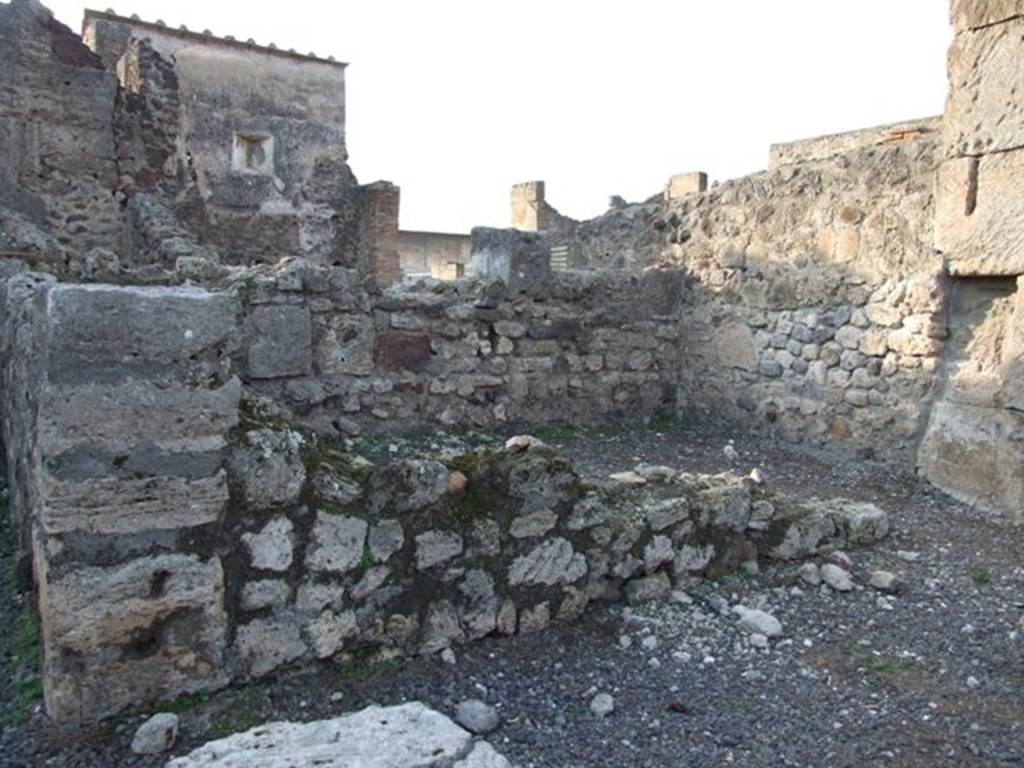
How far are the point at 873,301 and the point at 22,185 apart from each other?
31.3 ft

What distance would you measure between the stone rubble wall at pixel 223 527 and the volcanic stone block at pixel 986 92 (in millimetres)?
3817

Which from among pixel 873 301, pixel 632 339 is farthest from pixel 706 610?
pixel 632 339

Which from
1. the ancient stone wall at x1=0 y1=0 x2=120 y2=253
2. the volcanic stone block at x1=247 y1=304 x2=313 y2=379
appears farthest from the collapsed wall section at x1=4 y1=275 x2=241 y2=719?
the ancient stone wall at x1=0 y1=0 x2=120 y2=253

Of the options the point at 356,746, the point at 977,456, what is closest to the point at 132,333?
the point at 356,746

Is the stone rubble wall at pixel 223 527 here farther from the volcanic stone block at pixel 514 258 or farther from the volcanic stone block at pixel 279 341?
the volcanic stone block at pixel 514 258

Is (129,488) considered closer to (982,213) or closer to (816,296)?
(982,213)

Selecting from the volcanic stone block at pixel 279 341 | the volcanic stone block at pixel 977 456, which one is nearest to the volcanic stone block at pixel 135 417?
the volcanic stone block at pixel 279 341

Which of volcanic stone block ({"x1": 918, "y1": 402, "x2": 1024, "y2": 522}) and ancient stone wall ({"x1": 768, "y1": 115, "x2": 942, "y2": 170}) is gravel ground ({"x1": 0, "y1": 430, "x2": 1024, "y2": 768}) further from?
ancient stone wall ({"x1": 768, "y1": 115, "x2": 942, "y2": 170})

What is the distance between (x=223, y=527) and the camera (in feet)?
8.39

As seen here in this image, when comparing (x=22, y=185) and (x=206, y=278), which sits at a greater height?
(x=22, y=185)

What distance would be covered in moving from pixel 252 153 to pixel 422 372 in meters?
13.0

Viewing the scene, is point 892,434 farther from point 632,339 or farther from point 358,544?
point 358,544

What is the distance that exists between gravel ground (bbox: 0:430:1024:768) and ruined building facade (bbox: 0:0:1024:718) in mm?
137

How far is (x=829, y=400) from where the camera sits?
20.6 feet
